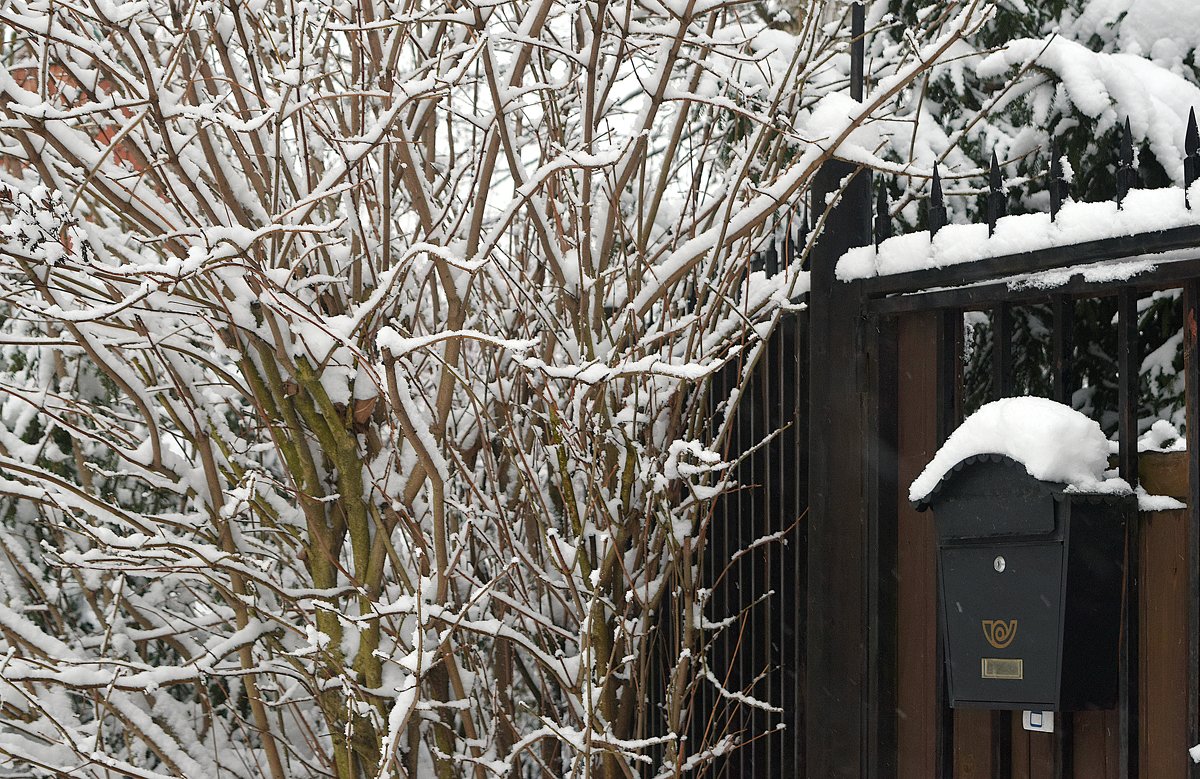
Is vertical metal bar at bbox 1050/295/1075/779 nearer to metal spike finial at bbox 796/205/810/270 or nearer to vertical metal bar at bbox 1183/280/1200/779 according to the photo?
vertical metal bar at bbox 1183/280/1200/779

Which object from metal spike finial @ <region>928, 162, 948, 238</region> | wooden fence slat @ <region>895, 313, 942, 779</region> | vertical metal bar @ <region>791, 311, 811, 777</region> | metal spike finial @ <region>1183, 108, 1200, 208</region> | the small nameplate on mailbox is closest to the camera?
metal spike finial @ <region>1183, 108, 1200, 208</region>

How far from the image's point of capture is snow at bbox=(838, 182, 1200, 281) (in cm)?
210

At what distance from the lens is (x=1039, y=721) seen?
2.28 m

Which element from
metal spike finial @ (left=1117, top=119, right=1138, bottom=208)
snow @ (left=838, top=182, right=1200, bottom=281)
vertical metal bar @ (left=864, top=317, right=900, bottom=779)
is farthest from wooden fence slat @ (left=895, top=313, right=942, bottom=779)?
metal spike finial @ (left=1117, top=119, right=1138, bottom=208)

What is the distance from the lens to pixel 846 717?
9.11 feet

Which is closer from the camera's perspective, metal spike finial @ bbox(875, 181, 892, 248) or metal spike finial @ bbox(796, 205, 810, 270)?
metal spike finial @ bbox(875, 181, 892, 248)

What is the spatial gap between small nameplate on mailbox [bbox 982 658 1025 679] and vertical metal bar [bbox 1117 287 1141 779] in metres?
0.17

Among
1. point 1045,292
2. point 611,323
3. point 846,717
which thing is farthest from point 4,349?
point 1045,292

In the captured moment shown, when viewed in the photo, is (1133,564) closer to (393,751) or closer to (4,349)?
(393,751)

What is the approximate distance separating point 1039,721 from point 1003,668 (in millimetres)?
118

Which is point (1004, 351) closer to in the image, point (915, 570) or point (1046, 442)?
point (1046, 442)

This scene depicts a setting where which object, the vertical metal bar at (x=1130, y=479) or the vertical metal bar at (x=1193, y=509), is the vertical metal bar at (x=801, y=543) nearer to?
the vertical metal bar at (x=1130, y=479)

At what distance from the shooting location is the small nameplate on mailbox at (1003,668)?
225cm

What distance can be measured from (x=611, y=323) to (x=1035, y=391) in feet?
4.65
